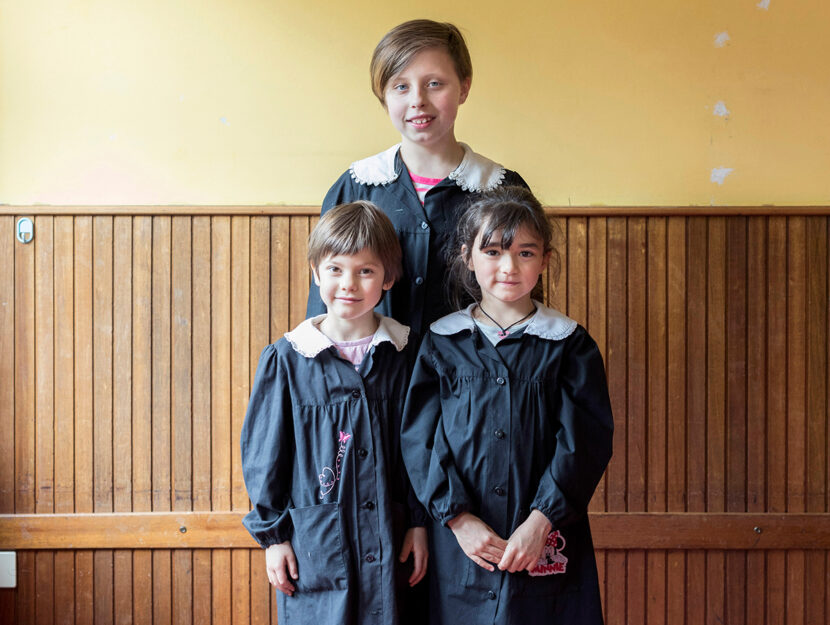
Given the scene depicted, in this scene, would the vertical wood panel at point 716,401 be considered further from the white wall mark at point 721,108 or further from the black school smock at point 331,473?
the black school smock at point 331,473

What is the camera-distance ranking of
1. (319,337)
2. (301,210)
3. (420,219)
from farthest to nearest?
(301,210)
(420,219)
(319,337)

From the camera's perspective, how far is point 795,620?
2240mm

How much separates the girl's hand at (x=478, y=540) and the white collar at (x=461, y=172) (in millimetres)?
683

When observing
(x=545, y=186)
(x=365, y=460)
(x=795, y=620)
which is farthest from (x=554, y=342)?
(x=795, y=620)

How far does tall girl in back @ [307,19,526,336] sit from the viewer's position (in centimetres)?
146

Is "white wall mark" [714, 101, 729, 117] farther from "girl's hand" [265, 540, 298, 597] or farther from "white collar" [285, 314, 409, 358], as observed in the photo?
"girl's hand" [265, 540, 298, 597]

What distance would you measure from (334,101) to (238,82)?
0.31 m

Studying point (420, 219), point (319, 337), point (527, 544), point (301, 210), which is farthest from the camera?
point (301, 210)

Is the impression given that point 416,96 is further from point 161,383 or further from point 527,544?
point 161,383

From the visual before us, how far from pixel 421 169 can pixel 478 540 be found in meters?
0.80

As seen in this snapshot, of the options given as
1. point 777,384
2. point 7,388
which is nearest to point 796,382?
point 777,384

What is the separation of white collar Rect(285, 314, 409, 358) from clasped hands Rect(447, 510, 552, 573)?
0.36m

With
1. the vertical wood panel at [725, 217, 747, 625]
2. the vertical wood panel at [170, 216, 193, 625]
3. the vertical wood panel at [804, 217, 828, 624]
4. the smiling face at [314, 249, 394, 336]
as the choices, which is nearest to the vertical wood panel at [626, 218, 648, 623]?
the vertical wood panel at [725, 217, 747, 625]

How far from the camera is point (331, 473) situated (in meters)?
1.34
